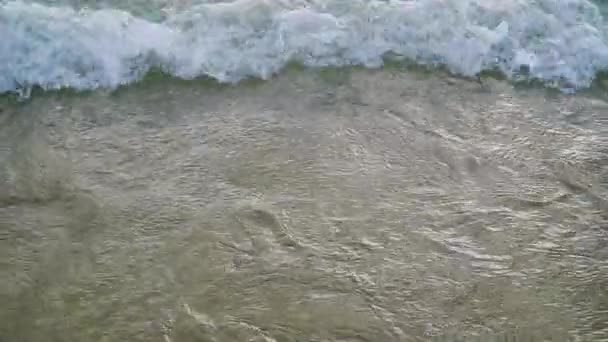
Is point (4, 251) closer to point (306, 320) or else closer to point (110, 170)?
point (110, 170)

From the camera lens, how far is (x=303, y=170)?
3.46 meters

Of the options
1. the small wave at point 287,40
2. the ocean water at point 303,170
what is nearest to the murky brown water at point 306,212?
the ocean water at point 303,170

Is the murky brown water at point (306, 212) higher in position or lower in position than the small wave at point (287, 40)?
lower

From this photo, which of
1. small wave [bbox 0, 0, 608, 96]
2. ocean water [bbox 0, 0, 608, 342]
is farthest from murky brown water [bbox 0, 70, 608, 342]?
small wave [bbox 0, 0, 608, 96]

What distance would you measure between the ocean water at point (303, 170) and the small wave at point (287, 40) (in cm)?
1

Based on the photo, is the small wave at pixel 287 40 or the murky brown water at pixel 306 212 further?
the small wave at pixel 287 40

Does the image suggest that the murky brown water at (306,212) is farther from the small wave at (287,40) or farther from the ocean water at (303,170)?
the small wave at (287,40)

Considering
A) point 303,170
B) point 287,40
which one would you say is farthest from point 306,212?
point 287,40

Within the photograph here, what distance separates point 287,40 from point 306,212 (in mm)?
1390

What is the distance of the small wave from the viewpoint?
410 cm

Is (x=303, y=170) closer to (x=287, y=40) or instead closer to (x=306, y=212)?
(x=306, y=212)

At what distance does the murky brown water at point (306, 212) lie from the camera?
2.84 metres

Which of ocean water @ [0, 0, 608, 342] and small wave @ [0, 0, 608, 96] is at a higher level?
small wave @ [0, 0, 608, 96]

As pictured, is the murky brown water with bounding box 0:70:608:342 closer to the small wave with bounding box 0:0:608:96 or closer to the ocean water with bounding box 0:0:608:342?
the ocean water with bounding box 0:0:608:342
